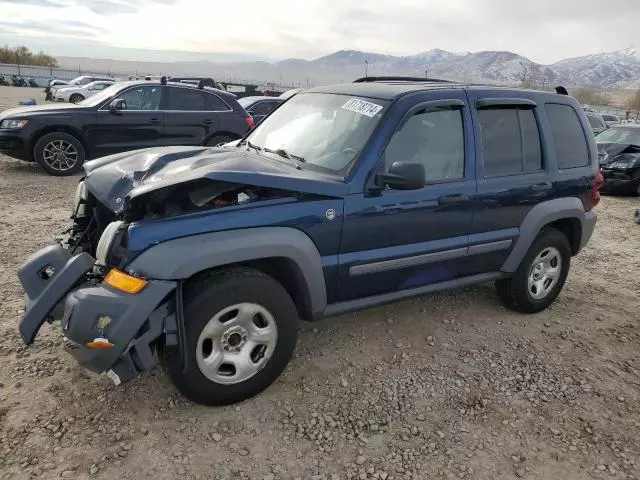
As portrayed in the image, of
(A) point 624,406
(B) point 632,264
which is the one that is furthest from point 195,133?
(A) point 624,406

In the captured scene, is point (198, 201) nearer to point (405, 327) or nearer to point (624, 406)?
point (405, 327)

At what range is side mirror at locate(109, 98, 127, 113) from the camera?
8.45 meters

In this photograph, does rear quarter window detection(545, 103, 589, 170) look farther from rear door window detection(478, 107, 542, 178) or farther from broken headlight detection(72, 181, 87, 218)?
broken headlight detection(72, 181, 87, 218)

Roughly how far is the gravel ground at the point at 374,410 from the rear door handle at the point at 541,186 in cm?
116

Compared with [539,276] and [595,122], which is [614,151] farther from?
[539,276]

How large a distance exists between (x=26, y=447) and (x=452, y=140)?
3199 millimetres

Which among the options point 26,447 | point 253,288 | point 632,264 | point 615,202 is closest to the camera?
point 26,447

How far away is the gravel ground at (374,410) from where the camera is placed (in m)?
2.54

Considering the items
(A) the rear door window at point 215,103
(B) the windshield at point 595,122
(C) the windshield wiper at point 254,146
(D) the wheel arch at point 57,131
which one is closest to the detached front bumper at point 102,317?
(C) the windshield wiper at point 254,146

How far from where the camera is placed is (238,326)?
2.82 metres

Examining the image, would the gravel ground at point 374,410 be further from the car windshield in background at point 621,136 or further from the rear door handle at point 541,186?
the car windshield in background at point 621,136

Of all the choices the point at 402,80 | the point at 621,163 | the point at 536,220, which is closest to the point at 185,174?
the point at 402,80

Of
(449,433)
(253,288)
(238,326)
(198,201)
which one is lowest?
(449,433)

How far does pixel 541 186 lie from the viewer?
4.00m
